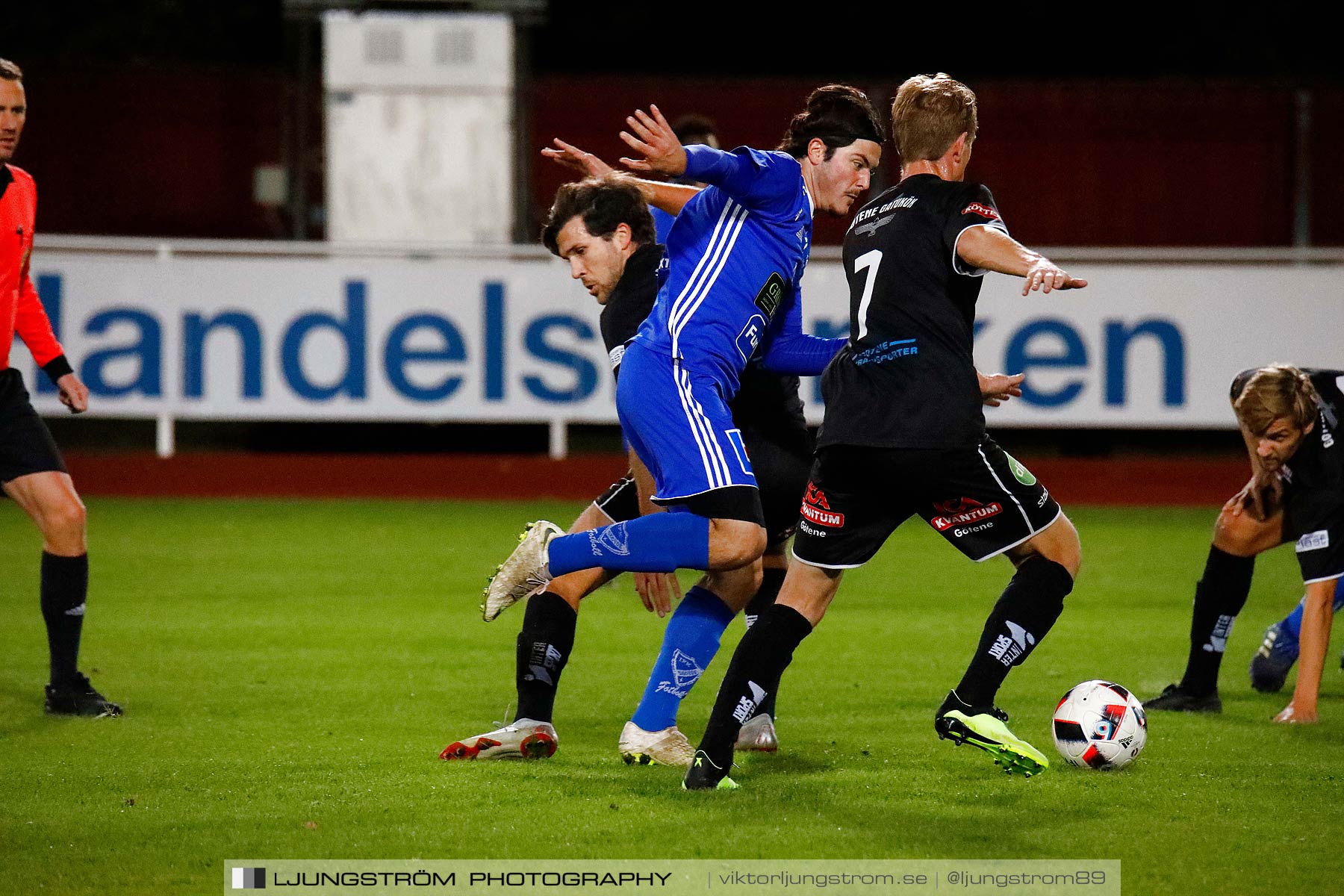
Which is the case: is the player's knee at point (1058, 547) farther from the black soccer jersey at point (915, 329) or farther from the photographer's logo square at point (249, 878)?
the photographer's logo square at point (249, 878)

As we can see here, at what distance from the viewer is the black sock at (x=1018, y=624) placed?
15.5 feet

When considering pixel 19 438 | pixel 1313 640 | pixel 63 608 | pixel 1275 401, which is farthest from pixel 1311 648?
pixel 19 438

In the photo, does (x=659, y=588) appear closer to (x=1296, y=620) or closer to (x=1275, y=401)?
(x=1275, y=401)

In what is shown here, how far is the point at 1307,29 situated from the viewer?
76.4 ft

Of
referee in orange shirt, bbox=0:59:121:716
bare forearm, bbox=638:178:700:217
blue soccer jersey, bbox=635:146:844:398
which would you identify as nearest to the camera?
blue soccer jersey, bbox=635:146:844:398

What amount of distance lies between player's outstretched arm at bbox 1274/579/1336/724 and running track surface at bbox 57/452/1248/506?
23.7 ft

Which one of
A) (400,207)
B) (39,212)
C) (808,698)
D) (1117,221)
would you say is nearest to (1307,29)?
(1117,221)

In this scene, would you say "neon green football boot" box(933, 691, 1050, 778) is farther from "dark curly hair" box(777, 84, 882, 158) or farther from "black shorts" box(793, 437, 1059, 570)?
"dark curly hair" box(777, 84, 882, 158)

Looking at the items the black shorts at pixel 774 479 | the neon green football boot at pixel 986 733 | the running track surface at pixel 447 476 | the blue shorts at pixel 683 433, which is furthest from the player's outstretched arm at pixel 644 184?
the running track surface at pixel 447 476

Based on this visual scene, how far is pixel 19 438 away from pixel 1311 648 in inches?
179

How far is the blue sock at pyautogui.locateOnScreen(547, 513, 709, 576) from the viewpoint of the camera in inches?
190

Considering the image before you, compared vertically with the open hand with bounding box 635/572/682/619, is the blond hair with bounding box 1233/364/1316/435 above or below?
above

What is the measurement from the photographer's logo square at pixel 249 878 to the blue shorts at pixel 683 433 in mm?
1573

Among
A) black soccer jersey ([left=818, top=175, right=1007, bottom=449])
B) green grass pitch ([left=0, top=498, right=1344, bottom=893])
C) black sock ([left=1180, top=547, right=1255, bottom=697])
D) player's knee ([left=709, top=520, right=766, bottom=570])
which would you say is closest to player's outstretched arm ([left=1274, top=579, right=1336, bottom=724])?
green grass pitch ([left=0, top=498, right=1344, bottom=893])
